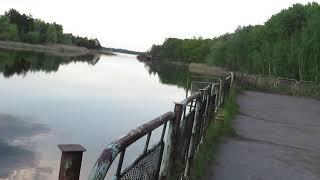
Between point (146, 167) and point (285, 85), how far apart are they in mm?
38860

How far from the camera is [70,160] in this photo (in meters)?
2.54

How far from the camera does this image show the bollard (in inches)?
98.8

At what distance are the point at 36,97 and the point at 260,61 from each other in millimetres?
63789

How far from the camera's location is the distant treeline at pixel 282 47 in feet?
217

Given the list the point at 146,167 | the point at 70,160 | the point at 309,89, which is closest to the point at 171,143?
the point at 146,167

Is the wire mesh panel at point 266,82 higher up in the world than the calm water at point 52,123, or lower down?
higher up

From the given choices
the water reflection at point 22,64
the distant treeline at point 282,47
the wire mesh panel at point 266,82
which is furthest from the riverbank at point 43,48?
the wire mesh panel at point 266,82

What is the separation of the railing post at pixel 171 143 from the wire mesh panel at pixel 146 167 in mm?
338

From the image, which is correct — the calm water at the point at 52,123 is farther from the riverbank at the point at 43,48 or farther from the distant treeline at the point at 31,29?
the distant treeline at the point at 31,29

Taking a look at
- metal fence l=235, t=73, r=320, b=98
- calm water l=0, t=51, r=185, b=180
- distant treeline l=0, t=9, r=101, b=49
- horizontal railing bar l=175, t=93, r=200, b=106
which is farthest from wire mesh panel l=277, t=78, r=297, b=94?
distant treeline l=0, t=9, r=101, b=49

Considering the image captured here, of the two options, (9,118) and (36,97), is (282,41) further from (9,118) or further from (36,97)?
(9,118)

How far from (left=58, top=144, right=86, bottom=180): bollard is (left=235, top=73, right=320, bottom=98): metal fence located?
36.5 meters

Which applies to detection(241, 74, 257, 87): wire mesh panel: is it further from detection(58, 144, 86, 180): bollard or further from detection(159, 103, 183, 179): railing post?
detection(58, 144, 86, 180): bollard

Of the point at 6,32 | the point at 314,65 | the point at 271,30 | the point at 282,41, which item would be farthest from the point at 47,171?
the point at 6,32
